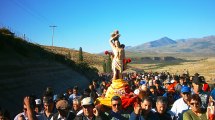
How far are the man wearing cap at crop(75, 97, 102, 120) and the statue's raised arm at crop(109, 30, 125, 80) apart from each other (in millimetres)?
3300

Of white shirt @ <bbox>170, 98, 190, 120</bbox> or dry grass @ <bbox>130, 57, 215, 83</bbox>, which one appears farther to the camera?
dry grass @ <bbox>130, 57, 215, 83</bbox>

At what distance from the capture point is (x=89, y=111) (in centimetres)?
611

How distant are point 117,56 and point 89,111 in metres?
3.56

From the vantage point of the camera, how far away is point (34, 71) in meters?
28.7

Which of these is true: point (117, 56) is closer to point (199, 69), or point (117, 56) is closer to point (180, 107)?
point (180, 107)

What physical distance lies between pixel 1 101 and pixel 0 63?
160 inches

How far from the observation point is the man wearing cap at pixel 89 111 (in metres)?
6.06

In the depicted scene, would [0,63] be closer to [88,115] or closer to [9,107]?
[9,107]

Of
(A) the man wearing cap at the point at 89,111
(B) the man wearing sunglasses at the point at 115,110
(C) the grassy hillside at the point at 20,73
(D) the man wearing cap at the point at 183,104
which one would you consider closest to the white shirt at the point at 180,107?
(D) the man wearing cap at the point at 183,104

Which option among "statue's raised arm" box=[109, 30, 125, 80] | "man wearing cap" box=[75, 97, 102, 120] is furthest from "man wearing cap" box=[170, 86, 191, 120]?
"man wearing cap" box=[75, 97, 102, 120]

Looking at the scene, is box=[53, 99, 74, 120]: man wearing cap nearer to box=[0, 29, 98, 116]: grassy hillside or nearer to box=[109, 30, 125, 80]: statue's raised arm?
box=[109, 30, 125, 80]: statue's raised arm

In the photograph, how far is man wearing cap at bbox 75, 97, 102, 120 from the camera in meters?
6.06

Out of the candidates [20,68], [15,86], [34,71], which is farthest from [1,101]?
[34,71]

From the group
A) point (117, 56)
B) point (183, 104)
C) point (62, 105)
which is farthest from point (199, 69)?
point (62, 105)
